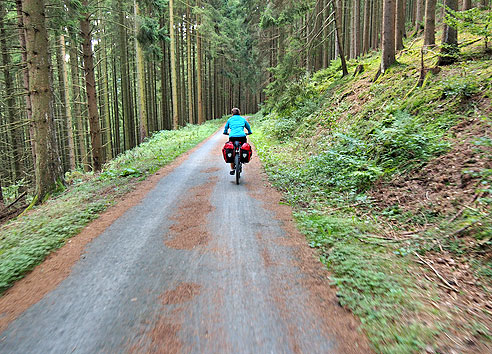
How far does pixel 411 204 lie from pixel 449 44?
660 cm

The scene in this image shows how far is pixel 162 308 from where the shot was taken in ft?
9.45

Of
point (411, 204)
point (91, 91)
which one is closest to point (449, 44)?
point (411, 204)

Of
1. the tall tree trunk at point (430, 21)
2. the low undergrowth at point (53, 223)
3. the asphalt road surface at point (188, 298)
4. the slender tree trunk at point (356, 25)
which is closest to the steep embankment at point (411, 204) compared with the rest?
the asphalt road surface at point (188, 298)

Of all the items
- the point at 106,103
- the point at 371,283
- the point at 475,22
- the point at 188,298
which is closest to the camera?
the point at 188,298

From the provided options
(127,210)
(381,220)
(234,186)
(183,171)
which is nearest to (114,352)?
(127,210)

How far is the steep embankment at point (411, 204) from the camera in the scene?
2719 millimetres

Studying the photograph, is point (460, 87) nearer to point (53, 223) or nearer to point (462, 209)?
point (462, 209)

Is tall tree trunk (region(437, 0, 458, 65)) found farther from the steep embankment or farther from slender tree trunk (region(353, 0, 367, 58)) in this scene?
slender tree trunk (region(353, 0, 367, 58))

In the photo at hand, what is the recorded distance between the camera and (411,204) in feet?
16.5

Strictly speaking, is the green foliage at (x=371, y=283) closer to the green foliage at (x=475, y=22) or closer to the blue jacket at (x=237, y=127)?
the blue jacket at (x=237, y=127)

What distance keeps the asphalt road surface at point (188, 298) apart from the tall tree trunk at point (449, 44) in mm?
7687

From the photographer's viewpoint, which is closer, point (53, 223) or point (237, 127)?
point (53, 223)

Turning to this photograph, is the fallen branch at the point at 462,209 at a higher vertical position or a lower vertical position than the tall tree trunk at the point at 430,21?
lower

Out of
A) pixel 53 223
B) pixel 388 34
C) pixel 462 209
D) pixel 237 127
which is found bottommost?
pixel 53 223
